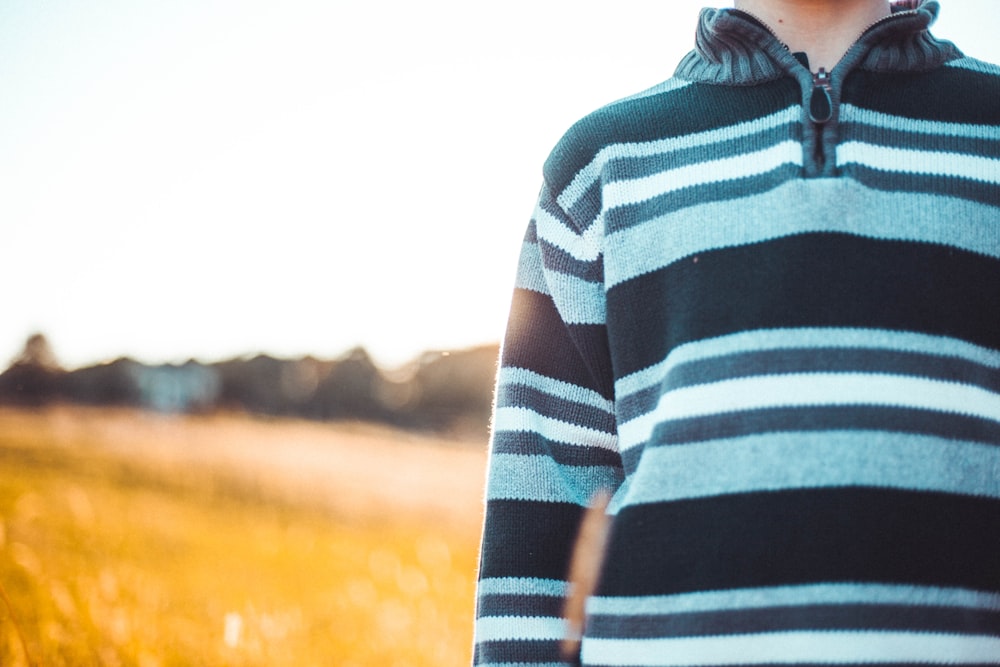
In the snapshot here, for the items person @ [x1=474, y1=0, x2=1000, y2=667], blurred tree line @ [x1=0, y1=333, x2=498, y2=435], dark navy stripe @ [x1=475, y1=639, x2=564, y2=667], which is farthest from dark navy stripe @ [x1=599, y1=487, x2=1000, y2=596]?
blurred tree line @ [x1=0, y1=333, x2=498, y2=435]

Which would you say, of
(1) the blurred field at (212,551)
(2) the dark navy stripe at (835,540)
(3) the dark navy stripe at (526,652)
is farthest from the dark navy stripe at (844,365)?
(1) the blurred field at (212,551)

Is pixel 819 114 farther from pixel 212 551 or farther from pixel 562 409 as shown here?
pixel 212 551

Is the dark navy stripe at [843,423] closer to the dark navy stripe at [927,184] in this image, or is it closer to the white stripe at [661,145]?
the dark navy stripe at [927,184]

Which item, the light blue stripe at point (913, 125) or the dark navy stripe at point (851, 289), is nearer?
the dark navy stripe at point (851, 289)

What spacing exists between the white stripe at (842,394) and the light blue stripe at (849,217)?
0.21 metres

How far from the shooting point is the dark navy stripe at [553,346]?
1.33 meters

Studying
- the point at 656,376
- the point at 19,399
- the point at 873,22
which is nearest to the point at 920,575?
the point at 656,376

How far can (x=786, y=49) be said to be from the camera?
126 centimetres

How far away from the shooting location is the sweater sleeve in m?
1.22

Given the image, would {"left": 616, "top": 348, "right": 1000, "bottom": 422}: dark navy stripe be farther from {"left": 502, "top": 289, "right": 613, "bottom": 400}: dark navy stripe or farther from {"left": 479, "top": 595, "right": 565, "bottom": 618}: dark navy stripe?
{"left": 479, "top": 595, "right": 565, "bottom": 618}: dark navy stripe

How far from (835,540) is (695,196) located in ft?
1.85

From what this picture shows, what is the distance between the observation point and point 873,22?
130cm

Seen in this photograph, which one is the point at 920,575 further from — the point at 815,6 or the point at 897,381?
the point at 815,6

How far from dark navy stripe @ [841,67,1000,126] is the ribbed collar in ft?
0.06
